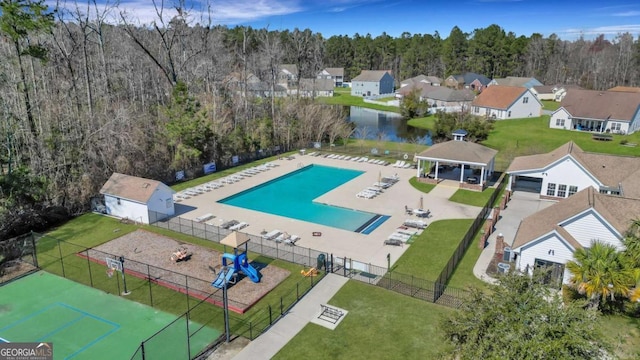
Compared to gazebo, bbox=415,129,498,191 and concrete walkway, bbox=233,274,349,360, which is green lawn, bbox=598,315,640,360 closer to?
concrete walkway, bbox=233,274,349,360

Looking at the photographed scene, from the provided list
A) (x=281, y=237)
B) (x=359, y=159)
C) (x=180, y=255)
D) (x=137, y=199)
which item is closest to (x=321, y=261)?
(x=281, y=237)

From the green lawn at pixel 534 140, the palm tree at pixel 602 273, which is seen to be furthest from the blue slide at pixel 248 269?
the green lawn at pixel 534 140

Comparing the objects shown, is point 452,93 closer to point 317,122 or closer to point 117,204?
→ point 317,122

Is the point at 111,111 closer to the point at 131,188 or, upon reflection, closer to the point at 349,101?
the point at 131,188

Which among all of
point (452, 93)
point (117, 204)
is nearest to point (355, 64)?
point (452, 93)

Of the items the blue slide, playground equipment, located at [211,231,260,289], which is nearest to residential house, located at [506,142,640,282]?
the blue slide
